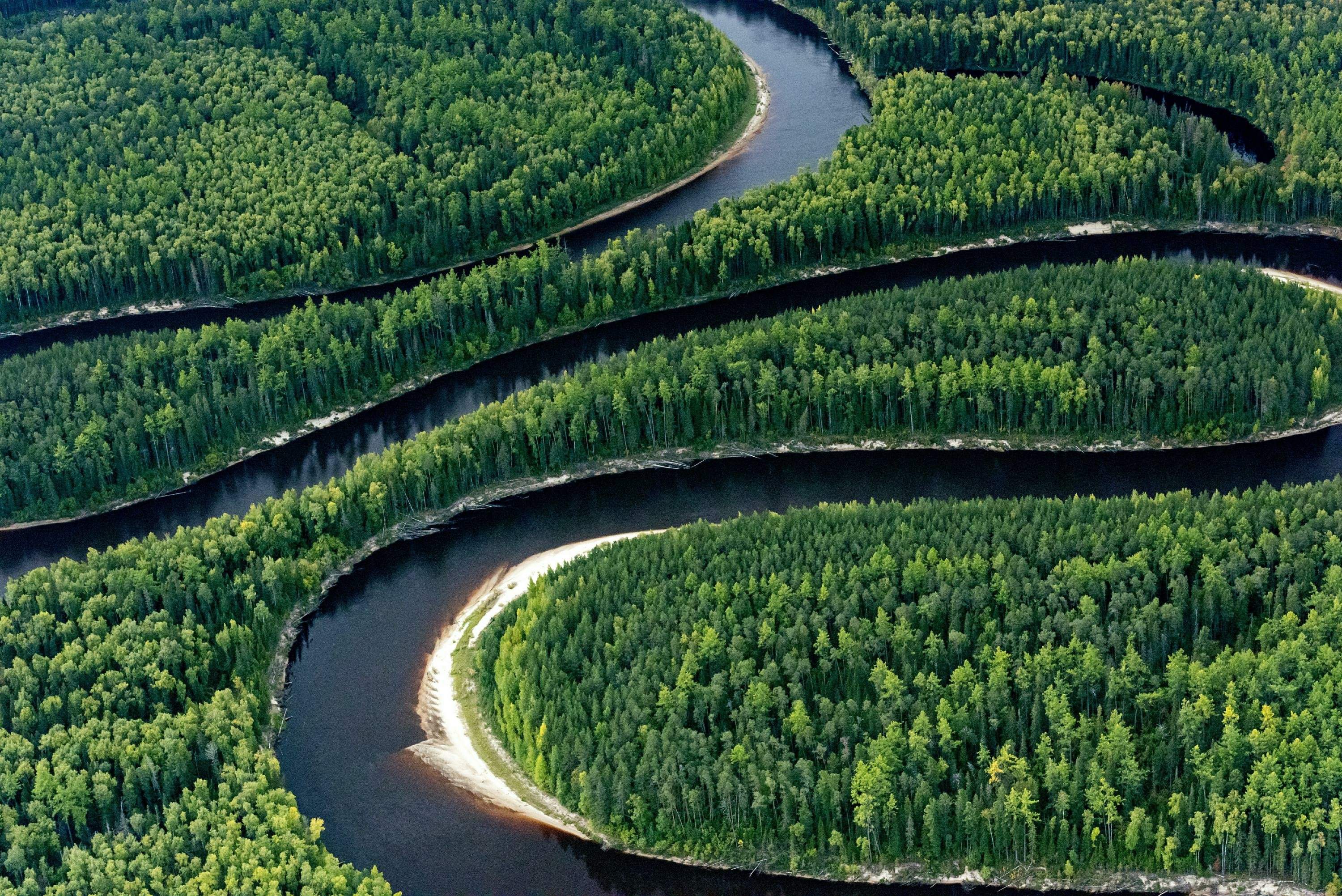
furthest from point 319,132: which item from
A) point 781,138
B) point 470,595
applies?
point 470,595

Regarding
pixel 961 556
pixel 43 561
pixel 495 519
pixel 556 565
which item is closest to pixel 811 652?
pixel 961 556

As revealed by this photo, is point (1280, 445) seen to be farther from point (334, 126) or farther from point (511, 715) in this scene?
point (334, 126)

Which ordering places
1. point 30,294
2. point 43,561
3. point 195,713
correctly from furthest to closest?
1. point 30,294
2. point 43,561
3. point 195,713

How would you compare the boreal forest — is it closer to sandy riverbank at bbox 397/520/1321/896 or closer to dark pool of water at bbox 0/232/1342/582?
sandy riverbank at bbox 397/520/1321/896

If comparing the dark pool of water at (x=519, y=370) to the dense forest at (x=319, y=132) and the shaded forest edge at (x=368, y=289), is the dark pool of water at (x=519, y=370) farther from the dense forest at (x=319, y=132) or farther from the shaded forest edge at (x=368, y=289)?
the dense forest at (x=319, y=132)

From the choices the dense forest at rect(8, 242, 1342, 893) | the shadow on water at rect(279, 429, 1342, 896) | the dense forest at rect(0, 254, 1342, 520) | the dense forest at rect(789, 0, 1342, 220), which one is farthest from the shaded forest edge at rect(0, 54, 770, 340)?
the dense forest at rect(789, 0, 1342, 220)

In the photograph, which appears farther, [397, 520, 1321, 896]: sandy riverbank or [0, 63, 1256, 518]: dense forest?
[0, 63, 1256, 518]: dense forest
